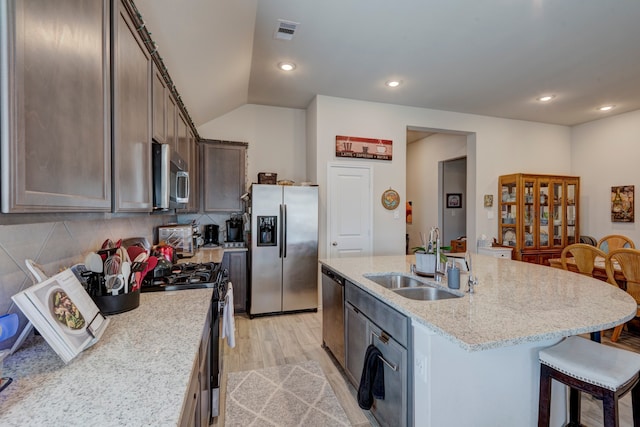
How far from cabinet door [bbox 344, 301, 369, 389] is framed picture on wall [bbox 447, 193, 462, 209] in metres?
4.86

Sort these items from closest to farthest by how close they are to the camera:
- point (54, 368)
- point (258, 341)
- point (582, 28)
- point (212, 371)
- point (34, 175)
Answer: point (34, 175), point (54, 368), point (212, 371), point (582, 28), point (258, 341)

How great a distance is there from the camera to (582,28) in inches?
104

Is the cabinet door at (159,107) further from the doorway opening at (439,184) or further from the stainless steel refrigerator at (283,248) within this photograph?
the doorway opening at (439,184)

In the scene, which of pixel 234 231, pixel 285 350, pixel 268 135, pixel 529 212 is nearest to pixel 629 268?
pixel 529 212

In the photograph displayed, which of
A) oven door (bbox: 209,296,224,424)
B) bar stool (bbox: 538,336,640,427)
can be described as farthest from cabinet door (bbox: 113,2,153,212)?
bar stool (bbox: 538,336,640,427)

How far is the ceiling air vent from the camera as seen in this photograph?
2.59 meters

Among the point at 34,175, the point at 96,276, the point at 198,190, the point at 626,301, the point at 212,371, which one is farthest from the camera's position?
the point at 198,190

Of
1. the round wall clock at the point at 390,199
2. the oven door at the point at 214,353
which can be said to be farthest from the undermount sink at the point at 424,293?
A: the round wall clock at the point at 390,199

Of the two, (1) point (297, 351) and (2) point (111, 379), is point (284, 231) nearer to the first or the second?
(1) point (297, 351)

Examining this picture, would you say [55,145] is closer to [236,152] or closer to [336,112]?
[236,152]

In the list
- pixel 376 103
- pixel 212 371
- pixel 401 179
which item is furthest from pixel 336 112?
pixel 212 371

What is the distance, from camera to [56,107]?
801 mm

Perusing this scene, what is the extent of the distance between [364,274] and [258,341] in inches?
61.6

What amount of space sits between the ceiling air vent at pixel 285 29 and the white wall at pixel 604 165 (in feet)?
17.7
